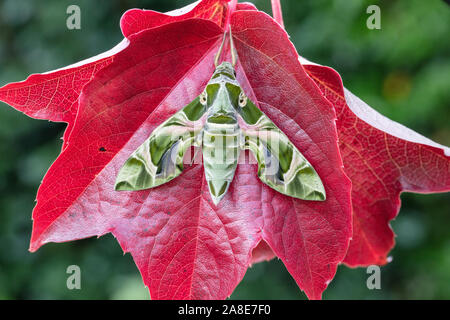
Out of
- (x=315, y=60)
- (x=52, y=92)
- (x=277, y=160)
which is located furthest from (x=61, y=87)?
(x=315, y=60)

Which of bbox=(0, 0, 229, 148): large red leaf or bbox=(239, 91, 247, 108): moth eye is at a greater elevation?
bbox=(0, 0, 229, 148): large red leaf

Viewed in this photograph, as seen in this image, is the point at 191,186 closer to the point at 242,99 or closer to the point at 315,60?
the point at 242,99

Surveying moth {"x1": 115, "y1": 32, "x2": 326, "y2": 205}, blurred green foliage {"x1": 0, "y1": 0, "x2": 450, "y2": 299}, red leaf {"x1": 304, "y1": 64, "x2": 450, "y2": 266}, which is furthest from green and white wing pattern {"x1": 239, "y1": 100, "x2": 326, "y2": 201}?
blurred green foliage {"x1": 0, "y1": 0, "x2": 450, "y2": 299}

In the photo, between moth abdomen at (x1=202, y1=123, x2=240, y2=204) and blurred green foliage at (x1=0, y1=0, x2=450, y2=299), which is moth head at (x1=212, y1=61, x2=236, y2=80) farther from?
blurred green foliage at (x1=0, y1=0, x2=450, y2=299)

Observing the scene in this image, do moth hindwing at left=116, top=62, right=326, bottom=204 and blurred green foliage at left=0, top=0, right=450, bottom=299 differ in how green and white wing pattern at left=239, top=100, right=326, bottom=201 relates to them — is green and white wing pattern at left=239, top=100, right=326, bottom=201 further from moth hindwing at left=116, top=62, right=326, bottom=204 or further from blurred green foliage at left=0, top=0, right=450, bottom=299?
blurred green foliage at left=0, top=0, right=450, bottom=299

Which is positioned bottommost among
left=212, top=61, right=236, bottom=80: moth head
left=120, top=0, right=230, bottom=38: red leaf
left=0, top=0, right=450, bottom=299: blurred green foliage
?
left=0, top=0, right=450, bottom=299: blurred green foliage

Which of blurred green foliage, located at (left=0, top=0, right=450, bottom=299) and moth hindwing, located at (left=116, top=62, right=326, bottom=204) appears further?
blurred green foliage, located at (left=0, top=0, right=450, bottom=299)

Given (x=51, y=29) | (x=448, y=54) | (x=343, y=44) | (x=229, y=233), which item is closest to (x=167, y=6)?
(x=51, y=29)

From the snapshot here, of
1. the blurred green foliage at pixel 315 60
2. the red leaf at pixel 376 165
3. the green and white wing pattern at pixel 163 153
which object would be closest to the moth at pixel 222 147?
the green and white wing pattern at pixel 163 153
